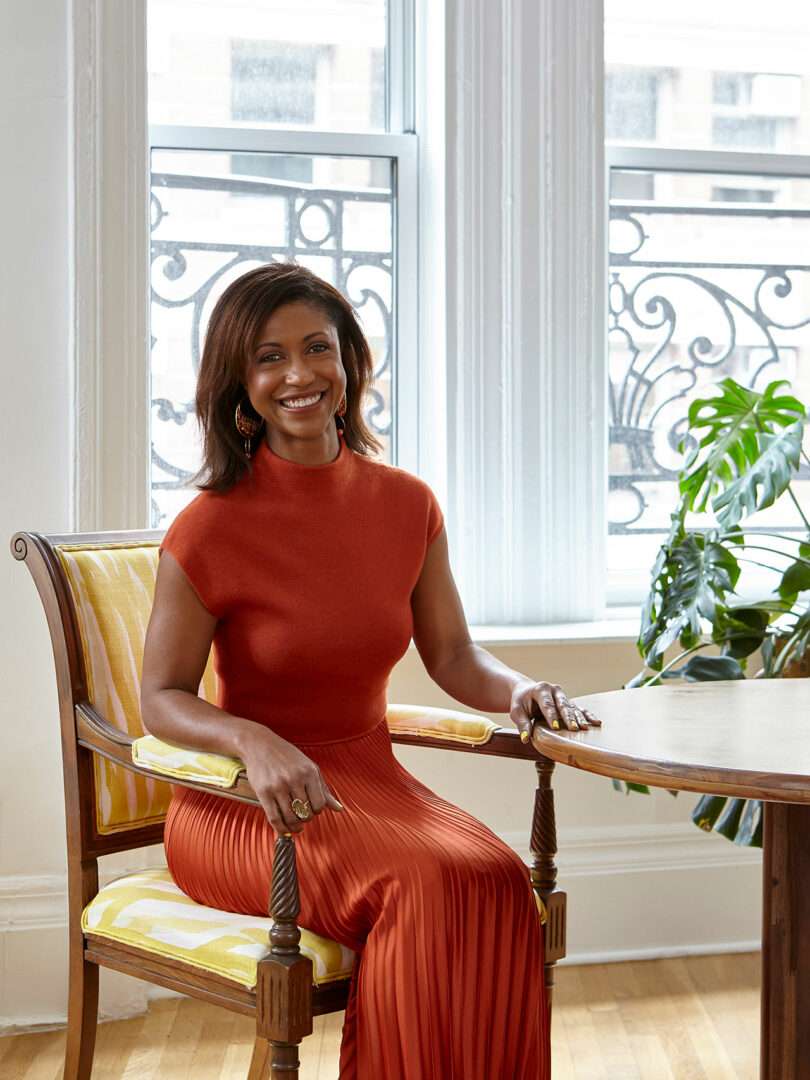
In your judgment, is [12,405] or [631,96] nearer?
[12,405]

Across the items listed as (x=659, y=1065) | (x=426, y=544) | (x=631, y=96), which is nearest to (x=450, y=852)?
(x=426, y=544)

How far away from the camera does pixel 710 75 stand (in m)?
3.32

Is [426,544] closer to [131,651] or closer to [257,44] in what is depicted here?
[131,651]

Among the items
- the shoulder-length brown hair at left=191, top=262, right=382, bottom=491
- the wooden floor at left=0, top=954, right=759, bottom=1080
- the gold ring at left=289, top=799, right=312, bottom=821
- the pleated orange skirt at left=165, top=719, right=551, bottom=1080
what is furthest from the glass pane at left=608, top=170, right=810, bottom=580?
the gold ring at left=289, top=799, right=312, bottom=821

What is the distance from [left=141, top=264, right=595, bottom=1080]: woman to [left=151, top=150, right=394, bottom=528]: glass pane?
1.04 meters

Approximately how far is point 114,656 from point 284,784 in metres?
0.65

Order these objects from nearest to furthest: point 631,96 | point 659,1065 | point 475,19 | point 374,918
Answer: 1. point 374,918
2. point 659,1065
3. point 475,19
4. point 631,96

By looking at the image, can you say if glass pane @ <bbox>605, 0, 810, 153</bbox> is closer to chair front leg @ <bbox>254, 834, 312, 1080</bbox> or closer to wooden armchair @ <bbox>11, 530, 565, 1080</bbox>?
wooden armchair @ <bbox>11, 530, 565, 1080</bbox>

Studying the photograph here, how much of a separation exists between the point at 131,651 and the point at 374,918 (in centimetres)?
70

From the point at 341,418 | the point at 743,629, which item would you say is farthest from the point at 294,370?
the point at 743,629

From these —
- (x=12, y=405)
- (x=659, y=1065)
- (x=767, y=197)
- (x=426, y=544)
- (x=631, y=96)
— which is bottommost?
(x=659, y=1065)

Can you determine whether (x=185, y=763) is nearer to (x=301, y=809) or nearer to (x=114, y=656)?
(x=301, y=809)

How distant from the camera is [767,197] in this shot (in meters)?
3.38

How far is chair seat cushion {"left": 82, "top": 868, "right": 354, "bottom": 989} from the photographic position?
1706 mm
